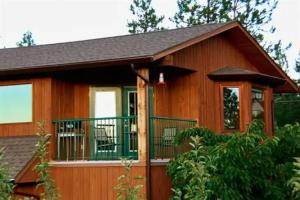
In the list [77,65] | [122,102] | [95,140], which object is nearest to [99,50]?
[122,102]

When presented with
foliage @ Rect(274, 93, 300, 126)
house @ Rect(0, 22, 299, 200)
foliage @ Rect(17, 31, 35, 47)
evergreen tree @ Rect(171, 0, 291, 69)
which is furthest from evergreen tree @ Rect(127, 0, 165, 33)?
house @ Rect(0, 22, 299, 200)

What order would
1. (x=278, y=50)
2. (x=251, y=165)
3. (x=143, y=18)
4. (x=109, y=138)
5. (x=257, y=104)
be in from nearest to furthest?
(x=251, y=165), (x=109, y=138), (x=257, y=104), (x=278, y=50), (x=143, y=18)

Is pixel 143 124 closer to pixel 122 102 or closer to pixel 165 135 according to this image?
pixel 165 135

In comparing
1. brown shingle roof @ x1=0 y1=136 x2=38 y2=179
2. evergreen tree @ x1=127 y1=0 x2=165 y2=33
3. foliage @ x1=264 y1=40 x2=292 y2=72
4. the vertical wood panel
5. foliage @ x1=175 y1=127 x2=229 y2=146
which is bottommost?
Result: the vertical wood panel

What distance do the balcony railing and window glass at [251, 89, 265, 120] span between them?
2108 millimetres

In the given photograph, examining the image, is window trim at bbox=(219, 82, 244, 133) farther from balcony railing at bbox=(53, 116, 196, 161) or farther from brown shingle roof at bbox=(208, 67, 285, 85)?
balcony railing at bbox=(53, 116, 196, 161)

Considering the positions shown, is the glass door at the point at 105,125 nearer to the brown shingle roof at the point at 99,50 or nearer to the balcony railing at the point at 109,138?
the balcony railing at the point at 109,138

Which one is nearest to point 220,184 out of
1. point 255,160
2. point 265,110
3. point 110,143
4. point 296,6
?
point 255,160

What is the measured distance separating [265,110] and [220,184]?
18.8ft

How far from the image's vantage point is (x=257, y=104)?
14805mm

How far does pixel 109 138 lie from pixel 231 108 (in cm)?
346

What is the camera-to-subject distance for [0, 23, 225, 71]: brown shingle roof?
12.4m

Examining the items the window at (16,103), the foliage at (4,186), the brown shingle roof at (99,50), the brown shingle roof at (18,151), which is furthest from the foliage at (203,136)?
the foliage at (4,186)

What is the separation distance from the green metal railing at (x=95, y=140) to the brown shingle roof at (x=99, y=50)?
148cm
